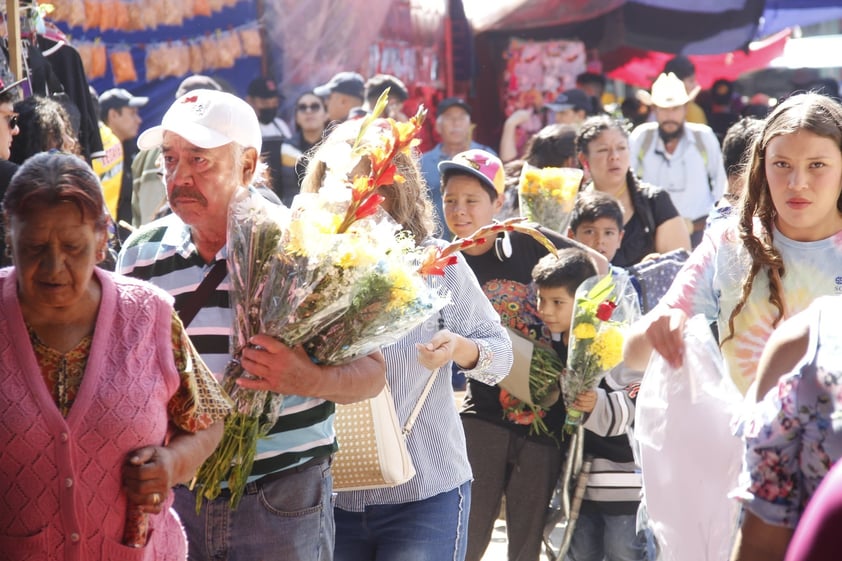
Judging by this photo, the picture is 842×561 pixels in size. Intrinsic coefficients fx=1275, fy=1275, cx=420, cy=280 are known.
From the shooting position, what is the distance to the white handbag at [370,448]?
4152 mm

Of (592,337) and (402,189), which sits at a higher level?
(402,189)

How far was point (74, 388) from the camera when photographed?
109 inches

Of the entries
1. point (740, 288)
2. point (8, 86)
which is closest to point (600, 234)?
point (740, 288)

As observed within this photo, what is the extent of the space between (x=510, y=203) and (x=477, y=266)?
2.31 meters

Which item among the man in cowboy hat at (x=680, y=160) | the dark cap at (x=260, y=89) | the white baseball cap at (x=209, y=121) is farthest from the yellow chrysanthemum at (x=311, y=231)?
the dark cap at (x=260, y=89)

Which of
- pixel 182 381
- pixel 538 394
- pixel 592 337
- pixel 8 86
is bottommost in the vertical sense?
pixel 538 394

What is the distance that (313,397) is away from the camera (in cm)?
369

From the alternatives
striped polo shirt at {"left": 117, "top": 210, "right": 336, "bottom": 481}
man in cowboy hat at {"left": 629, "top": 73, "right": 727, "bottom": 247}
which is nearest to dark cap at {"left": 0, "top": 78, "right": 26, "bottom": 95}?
striped polo shirt at {"left": 117, "top": 210, "right": 336, "bottom": 481}

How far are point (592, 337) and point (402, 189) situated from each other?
1.48 metres

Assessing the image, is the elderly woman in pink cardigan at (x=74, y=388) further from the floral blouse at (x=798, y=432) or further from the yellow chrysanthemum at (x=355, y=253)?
the floral blouse at (x=798, y=432)

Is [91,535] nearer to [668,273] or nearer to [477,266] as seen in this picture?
[477,266]

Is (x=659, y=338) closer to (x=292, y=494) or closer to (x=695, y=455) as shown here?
(x=695, y=455)

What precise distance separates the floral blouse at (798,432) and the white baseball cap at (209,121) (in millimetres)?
1843

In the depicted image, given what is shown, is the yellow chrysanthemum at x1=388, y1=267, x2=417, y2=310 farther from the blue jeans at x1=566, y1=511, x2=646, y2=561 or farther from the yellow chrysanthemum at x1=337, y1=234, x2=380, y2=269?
the blue jeans at x1=566, y1=511, x2=646, y2=561
